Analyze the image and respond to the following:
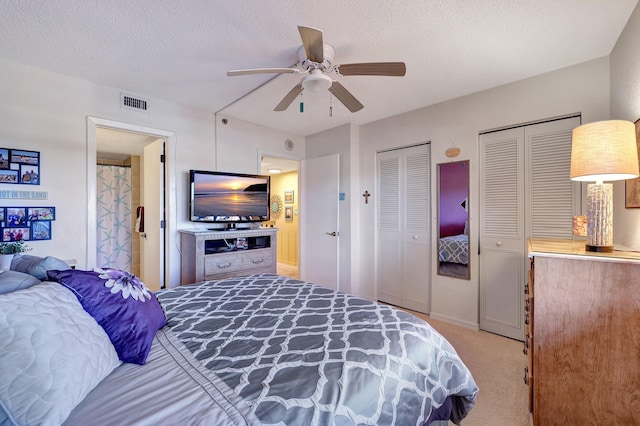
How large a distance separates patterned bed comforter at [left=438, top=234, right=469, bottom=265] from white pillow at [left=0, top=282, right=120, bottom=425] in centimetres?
306

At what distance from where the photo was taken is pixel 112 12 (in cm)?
176

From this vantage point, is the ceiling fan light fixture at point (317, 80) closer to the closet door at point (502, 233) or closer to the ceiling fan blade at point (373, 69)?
the ceiling fan blade at point (373, 69)

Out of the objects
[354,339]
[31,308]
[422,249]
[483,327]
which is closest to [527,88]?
[422,249]

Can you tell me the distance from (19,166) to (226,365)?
267cm

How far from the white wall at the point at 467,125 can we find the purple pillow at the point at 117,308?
295cm

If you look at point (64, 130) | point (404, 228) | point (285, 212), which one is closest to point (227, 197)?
point (64, 130)

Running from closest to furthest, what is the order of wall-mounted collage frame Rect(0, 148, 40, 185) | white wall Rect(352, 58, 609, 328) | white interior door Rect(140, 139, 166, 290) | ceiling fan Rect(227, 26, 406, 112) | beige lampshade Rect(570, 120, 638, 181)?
beige lampshade Rect(570, 120, 638, 181), ceiling fan Rect(227, 26, 406, 112), wall-mounted collage frame Rect(0, 148, 40, 185), white wall Rect(352, 58, 609, 328), white interior door Rect(140, 139, 166, 290)

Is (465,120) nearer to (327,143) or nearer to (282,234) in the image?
(327,143)

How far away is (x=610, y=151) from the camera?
55.9 inches

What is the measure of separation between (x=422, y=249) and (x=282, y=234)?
3.82 meters

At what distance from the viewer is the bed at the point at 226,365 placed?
0.73m

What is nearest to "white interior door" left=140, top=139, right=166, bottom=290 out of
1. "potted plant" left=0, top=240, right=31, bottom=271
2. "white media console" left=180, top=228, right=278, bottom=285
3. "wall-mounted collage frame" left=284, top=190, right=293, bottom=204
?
"white media console" left=180, top=228, right=278, bottom=285

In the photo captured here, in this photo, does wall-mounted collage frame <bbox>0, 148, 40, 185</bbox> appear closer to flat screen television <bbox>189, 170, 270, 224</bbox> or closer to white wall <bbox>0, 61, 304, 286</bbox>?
white wall <bbox>0, 61, 304, 286</bbox>

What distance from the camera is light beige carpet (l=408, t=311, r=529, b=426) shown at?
173cm
